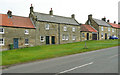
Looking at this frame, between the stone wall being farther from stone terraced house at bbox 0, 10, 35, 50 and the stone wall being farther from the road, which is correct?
the road

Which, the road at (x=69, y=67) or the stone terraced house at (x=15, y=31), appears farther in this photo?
the stone terraced house at (x=15, y=31)

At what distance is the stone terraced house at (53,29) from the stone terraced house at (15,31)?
2.16m

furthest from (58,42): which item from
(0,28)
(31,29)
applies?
(0,28)

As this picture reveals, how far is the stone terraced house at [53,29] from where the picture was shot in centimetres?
3488

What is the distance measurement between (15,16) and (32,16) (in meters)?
4.69

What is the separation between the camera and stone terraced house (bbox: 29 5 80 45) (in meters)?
34.9

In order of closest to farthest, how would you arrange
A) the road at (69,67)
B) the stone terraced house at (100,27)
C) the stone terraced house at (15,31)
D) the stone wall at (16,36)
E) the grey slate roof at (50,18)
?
the road at (69,67)
the stone terraced house at (15,31)
the stone wall at (16,36)
the grey slate roof at (50,18)
the stone terraced house at (100,27)

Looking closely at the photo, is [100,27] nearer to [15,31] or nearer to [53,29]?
[53,29]

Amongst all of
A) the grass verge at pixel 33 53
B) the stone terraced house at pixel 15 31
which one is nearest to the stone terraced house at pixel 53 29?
the stone terraced house at pixel 15 31

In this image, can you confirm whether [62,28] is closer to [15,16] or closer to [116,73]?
[15,16]

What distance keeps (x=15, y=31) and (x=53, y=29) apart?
11783 mm

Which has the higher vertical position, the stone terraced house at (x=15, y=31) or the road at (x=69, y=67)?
the stone terraced house at (x=15, y=31)

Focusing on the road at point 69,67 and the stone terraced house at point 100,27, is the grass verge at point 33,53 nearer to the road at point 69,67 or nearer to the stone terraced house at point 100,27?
the road at point 69,67

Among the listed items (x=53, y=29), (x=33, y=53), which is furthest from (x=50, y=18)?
(x=33, y=53)
